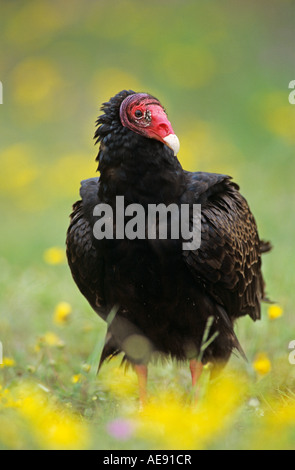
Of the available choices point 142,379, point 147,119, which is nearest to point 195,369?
point 142,379

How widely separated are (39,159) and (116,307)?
6599 millimetres

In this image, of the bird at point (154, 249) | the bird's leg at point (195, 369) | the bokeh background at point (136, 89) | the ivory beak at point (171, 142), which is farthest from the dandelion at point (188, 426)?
the bokeh background at point (136, 89)

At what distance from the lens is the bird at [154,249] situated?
12.5ft

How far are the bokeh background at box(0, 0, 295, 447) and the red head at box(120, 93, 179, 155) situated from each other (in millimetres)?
3617

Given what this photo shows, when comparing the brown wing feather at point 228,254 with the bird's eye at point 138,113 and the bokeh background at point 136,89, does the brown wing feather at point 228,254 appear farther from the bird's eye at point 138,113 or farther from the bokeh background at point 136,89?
the bokeh background at point 136,89

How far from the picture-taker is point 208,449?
2877mm

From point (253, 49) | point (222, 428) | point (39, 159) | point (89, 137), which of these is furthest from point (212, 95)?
point (222, 428)

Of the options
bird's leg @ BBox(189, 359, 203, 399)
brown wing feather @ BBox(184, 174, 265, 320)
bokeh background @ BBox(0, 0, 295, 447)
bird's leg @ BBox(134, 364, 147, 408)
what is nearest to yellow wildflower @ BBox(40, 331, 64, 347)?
bird's leg @ BBox(134, 364, 147, 408)

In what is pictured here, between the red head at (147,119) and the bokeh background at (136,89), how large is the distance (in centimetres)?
362

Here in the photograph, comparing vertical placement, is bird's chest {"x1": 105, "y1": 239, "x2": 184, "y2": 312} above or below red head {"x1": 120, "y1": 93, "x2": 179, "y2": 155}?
below

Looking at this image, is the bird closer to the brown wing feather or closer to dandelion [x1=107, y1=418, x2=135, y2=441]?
the brown wing feather

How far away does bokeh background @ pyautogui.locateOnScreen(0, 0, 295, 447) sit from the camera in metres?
8.81

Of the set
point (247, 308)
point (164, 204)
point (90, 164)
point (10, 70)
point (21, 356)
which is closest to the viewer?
point (164, 204)
